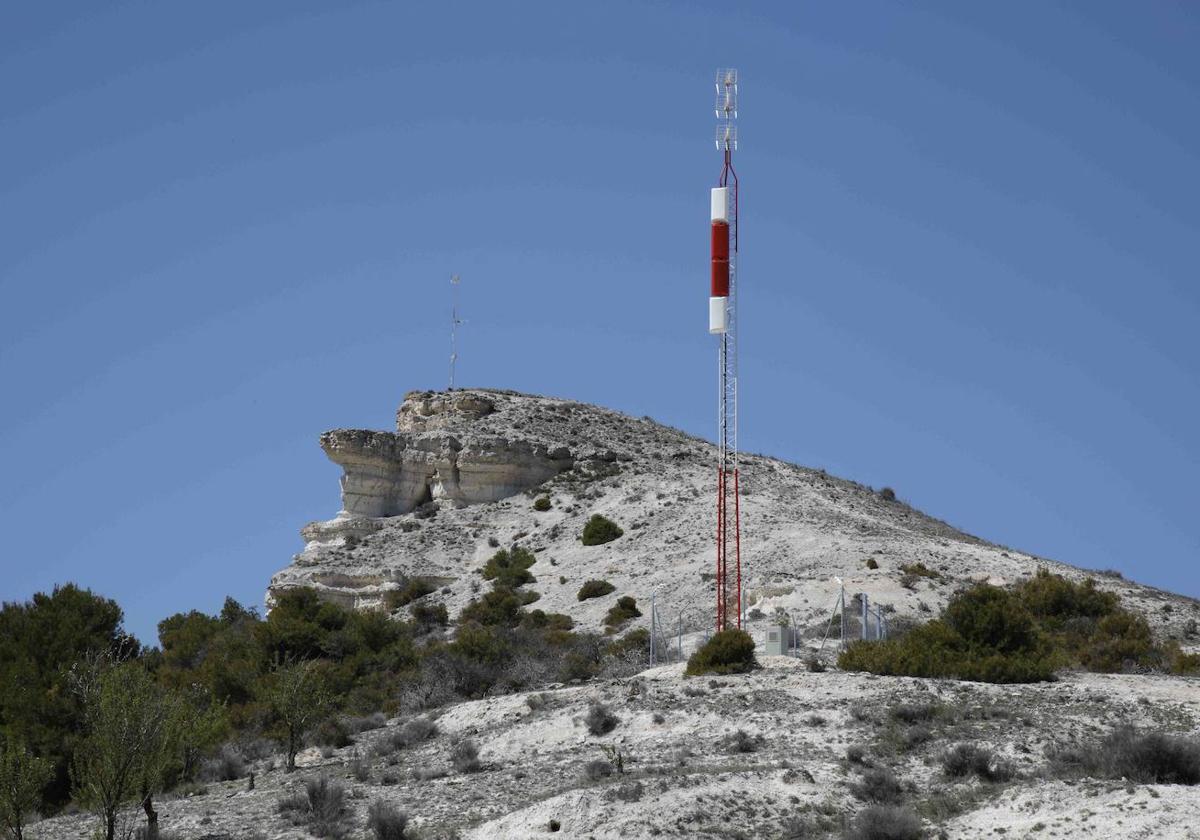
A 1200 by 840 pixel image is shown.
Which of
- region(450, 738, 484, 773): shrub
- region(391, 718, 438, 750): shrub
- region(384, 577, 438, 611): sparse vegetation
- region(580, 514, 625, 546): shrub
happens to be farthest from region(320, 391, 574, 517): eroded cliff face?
region(450, 738, 484, 773): shrub

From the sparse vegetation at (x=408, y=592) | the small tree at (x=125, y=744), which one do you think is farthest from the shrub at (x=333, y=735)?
the sparse vegetation at (x=408, y=592)

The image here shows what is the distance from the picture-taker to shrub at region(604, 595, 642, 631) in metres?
50.2

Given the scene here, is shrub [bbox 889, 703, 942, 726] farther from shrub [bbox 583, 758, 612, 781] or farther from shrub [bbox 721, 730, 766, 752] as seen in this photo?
shrub [bbox 583, 758, 612, 781]

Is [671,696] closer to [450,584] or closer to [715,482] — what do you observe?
[450,584]

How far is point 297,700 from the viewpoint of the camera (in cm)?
3481

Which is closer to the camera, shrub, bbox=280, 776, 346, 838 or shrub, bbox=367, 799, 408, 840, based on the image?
shrub, bbox=367, 799, 408, 840

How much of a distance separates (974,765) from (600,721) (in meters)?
8.10

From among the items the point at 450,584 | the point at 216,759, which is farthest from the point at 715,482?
the point at 216,759

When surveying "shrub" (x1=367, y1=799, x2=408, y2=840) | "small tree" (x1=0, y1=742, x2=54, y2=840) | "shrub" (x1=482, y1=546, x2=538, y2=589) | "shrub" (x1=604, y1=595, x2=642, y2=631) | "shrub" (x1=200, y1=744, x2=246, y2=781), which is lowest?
"shrub" (x1=367, y1=799, x2=408, y2=840)

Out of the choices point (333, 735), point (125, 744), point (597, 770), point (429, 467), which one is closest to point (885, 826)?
point (597, 770)

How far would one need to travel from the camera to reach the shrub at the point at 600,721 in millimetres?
30969

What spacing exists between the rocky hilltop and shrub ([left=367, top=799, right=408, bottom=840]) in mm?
20003

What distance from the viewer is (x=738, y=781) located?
25062 millimetres

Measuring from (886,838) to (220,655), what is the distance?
36224 mm
